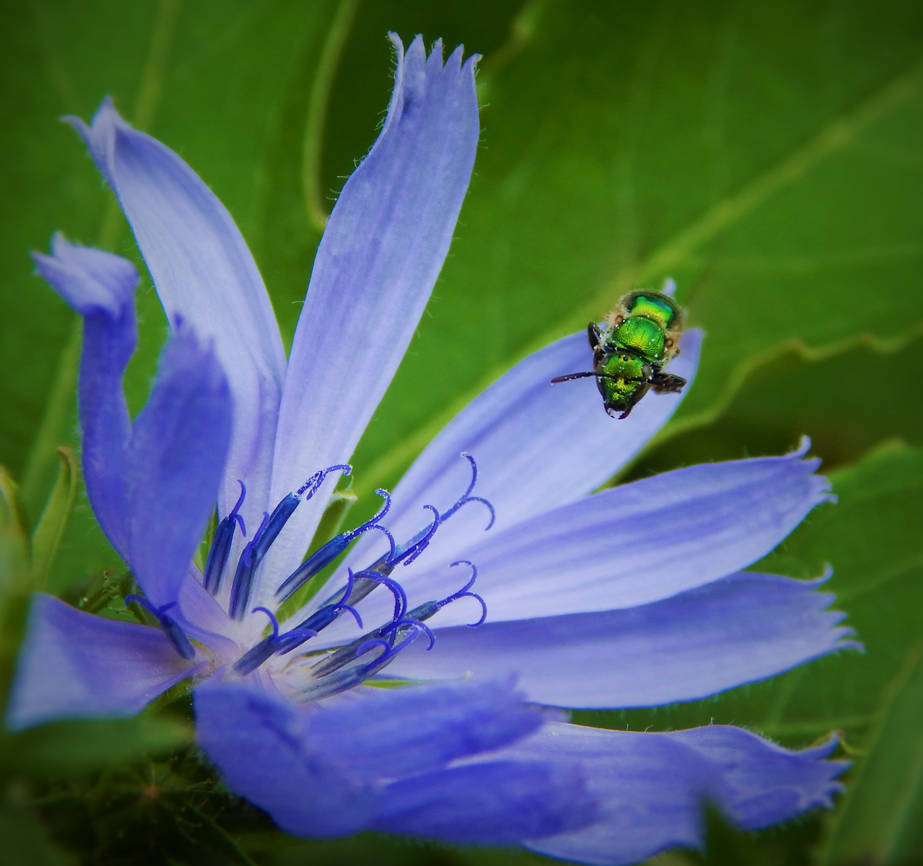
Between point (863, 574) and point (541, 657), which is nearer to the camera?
point (541, 657)

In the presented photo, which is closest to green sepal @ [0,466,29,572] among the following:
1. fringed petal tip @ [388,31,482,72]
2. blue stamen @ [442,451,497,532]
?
blue stamen @ [442,451,497,532]

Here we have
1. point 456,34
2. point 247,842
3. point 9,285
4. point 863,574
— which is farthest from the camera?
point 456,34

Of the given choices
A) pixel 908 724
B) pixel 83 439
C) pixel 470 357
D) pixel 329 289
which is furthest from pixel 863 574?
pixel 83 439

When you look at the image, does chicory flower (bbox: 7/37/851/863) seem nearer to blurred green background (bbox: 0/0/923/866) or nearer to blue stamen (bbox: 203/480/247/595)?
blue stamen (bbox: 203/480/247/595)

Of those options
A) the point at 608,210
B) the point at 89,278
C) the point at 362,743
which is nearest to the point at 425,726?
the point at 362,743

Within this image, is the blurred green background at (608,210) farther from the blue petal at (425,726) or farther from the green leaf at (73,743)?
the green leaf at (73,743)

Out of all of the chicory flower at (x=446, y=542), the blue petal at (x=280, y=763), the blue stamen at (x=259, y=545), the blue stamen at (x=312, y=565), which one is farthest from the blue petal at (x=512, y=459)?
the blue petal at (x=280, y=763)

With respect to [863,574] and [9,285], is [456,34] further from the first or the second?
[863,574]
